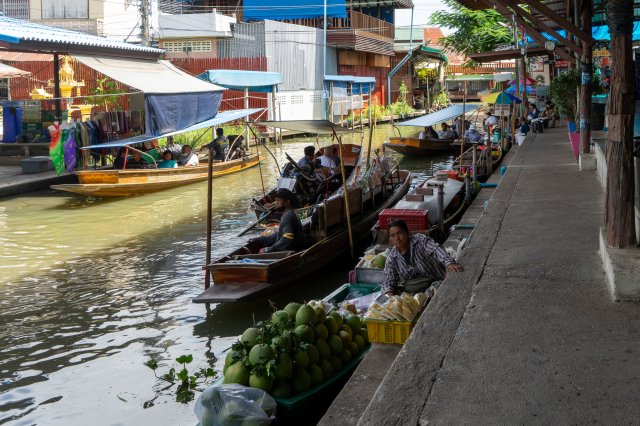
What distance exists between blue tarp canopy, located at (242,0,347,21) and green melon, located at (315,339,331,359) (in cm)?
3404

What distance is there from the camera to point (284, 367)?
214 inches

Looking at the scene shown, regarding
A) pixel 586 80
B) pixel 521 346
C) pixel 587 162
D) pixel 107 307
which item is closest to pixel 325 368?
pixel 521 346

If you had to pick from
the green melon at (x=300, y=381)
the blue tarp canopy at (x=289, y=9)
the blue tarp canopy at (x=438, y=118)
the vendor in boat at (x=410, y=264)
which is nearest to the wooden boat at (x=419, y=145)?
the blue tarp canopy at (x=438, y=118)

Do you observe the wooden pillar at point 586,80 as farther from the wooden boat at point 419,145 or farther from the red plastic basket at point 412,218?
the wooden boat at point 419,145

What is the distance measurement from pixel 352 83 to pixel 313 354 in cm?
3486

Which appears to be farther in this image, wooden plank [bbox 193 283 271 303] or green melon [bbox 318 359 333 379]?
wooden plank [bbox 193 283 271 303]

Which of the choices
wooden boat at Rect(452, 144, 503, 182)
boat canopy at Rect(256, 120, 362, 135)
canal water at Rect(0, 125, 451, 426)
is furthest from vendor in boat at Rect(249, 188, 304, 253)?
wooden boat at Rect(452, 144, 503, 182)

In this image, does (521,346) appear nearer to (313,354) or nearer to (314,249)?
(313,354)

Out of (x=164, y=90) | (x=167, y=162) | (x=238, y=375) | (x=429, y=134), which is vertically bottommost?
(x=238, y=375)

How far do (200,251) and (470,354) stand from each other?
8779mm

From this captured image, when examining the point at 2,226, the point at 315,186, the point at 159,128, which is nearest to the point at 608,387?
the point at 315,186

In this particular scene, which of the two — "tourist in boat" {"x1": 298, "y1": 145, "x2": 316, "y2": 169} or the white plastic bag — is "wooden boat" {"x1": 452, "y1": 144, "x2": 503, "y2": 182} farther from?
the white plastic bag

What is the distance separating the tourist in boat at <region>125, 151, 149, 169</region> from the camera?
1941 centimetres

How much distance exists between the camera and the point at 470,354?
4617 mm
